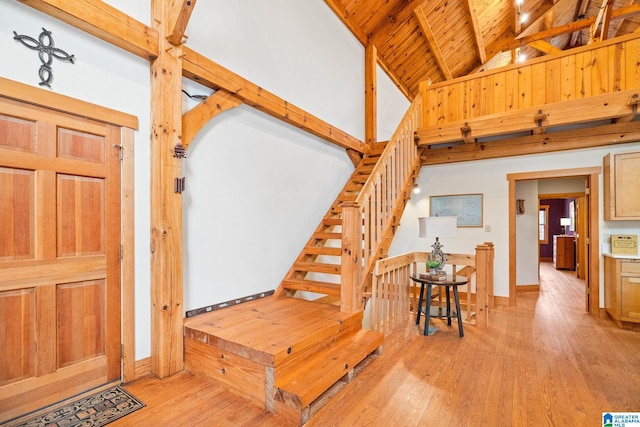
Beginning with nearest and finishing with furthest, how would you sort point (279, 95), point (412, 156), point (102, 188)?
point (102, 188) < point (279, 95) < point (412, 156)

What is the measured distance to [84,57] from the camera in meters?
2.08

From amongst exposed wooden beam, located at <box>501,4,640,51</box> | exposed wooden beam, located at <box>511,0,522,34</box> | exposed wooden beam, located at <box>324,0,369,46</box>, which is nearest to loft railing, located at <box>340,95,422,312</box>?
exposed wooden beam, located at <box>324,0,369,46</box>

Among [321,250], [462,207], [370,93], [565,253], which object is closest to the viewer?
[321,250]

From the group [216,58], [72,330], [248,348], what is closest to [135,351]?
[72,330]

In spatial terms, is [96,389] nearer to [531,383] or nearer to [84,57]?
[84,57]

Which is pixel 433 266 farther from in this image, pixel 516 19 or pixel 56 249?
pixel 516 19

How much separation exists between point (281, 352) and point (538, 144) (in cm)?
500

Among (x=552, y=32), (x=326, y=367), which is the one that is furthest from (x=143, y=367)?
(x=552, y=32)

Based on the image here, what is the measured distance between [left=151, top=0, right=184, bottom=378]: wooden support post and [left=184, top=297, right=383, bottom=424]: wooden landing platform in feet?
0.60

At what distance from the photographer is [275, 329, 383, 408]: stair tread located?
1936 mm

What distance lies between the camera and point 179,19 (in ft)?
7.59

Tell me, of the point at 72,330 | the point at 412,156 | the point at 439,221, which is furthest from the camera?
the point at 412,156

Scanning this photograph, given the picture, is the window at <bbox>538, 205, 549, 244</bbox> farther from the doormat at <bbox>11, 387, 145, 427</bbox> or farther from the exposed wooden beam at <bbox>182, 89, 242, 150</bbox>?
the doormat at <bbox>11, 387, 145, 427</bbox>

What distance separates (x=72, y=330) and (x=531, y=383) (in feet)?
11.2
